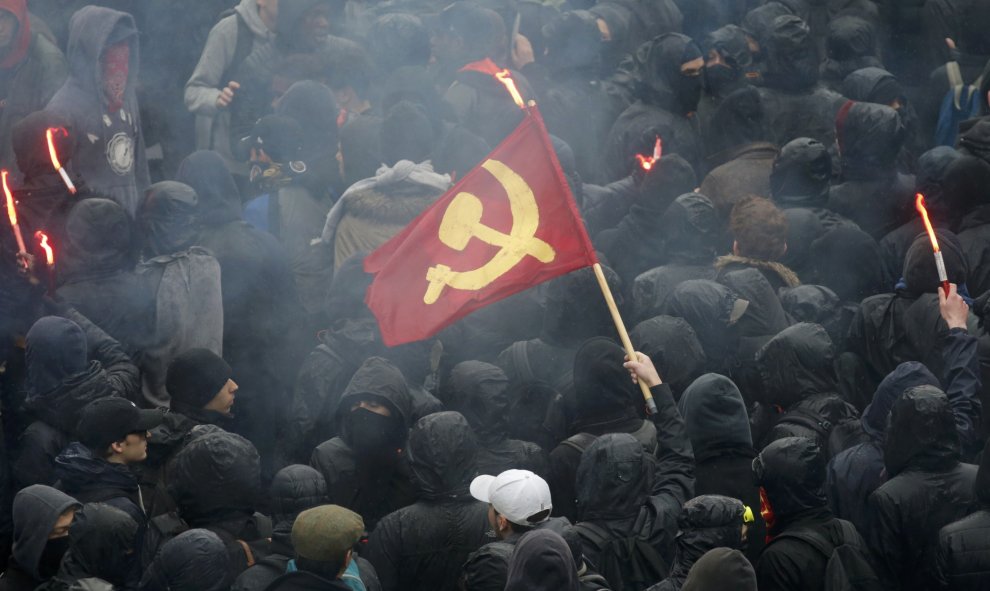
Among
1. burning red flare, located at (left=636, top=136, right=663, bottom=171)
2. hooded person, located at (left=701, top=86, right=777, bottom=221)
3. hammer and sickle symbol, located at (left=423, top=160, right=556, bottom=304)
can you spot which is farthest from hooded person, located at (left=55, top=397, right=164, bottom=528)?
burning red flare, located at (left=636, top=136, right=663, bottom=171)

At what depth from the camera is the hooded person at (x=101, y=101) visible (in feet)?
29.3

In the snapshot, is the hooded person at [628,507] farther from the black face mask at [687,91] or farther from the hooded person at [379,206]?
the black face mask at [687,91]

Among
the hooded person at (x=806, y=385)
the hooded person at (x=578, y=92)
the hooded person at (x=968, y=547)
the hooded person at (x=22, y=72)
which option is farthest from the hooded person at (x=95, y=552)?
the hooded person at (x=578, y=92)

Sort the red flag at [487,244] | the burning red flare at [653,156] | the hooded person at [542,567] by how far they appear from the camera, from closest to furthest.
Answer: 1. the hooded person at [542,567]
2. the red flag at [487,244]
3. the burning red flare at [653,156]

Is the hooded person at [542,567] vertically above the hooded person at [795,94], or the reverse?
the hooded person at [542,567]

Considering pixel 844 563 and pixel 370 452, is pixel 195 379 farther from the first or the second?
pixel 844 563

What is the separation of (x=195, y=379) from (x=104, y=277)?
3.40 ft

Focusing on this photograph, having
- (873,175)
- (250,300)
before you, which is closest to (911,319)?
(873,175)

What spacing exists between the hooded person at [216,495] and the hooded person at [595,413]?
1.32 metres

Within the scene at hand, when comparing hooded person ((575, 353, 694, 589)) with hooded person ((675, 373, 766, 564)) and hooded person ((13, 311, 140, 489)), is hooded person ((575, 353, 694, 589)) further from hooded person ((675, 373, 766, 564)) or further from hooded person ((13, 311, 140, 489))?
hooded person ((13, 311, 140, 489))

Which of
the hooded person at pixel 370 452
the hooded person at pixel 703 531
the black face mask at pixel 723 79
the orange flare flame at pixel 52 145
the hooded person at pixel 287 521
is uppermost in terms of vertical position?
the orange flare flame at pixel 52 145

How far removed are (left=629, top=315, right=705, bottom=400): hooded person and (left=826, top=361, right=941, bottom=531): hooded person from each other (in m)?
1.01

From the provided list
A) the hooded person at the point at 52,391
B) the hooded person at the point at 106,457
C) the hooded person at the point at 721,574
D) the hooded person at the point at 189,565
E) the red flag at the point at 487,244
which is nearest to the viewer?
the hooded person at the point at 721,574

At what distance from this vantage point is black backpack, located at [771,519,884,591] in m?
5.64
